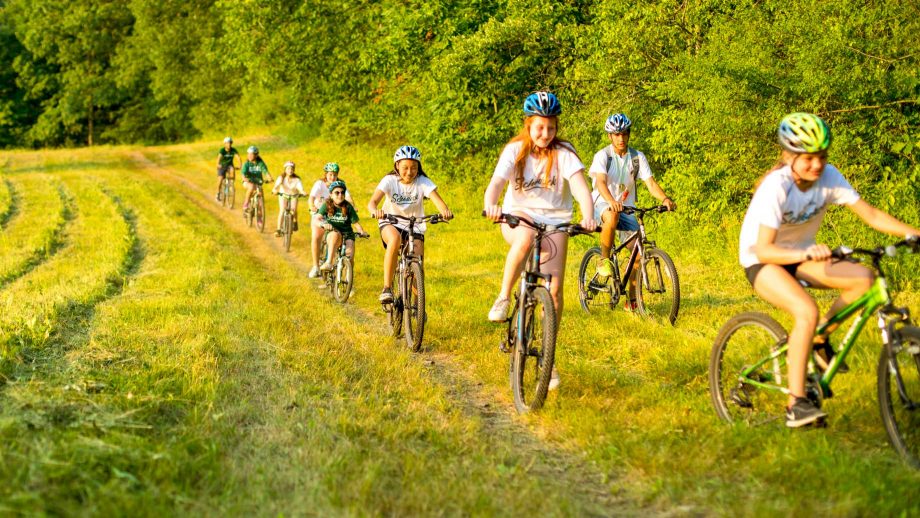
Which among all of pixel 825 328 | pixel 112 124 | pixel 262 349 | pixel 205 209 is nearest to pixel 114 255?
pixel 262 349

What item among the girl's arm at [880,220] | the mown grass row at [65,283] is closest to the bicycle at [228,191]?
the mown grass row at [65,283]

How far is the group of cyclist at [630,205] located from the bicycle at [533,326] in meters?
0.12

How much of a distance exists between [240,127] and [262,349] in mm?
41535

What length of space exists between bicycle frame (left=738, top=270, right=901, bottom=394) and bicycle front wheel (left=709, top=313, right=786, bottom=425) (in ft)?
0.04

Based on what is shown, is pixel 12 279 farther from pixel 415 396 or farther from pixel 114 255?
pixel 415 396

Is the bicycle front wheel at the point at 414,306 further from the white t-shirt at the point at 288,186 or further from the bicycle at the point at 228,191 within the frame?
the bicycle at the point at 228,191

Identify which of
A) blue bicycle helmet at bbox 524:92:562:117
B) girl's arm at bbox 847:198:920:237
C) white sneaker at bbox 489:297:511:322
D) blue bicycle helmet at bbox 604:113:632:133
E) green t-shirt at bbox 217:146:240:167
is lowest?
white sneaker at bbox 489:297:511:322

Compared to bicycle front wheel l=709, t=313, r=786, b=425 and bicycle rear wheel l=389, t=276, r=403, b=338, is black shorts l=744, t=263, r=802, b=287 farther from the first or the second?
bicycle rear wheel l=389, t=276, r=403, b=338

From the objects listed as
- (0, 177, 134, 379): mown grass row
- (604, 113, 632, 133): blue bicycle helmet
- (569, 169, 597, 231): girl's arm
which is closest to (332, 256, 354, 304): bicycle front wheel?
(0, 177, 134, 379): mown grass row

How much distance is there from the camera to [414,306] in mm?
8438

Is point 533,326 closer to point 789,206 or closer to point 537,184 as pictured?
point 537,184

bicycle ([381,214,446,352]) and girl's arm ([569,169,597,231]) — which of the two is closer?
girl's arm ([569,169,597,231])

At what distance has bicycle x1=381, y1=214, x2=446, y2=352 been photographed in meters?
8.23

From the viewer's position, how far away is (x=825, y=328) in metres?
5.06
